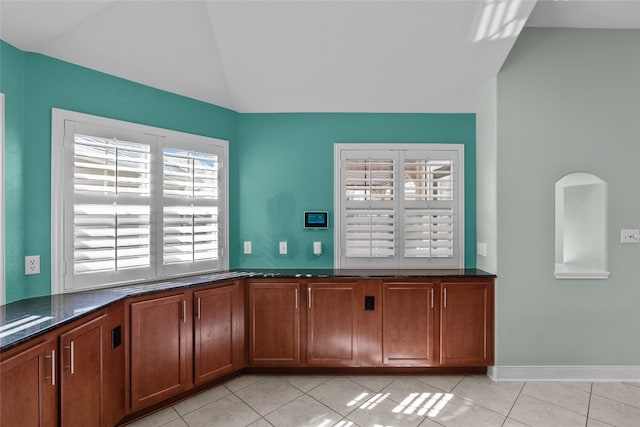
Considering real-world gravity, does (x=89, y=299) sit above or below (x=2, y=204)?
below

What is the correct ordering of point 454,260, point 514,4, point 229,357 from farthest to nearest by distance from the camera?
point 454,260 < point 229,357 < point 514,4

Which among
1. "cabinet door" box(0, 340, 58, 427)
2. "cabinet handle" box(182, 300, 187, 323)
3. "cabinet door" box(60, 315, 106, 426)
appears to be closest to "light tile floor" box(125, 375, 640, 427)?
"cabinet door" box(60, 315, 106, 426)

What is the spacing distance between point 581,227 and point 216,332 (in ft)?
11.9

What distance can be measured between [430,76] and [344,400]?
287 cm

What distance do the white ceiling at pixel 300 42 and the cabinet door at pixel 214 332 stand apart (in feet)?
6.04

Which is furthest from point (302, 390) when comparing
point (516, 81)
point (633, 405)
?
point (516, 81)

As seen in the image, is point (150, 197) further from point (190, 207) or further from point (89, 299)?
point (89, 299)

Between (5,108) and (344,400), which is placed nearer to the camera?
(5,108)

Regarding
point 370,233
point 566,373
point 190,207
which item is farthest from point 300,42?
point 566,373

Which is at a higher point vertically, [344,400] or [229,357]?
[229,357]

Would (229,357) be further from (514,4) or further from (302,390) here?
(514,4)

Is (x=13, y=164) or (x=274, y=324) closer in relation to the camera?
(x=13, y=164)

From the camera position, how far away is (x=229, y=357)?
8.52ft

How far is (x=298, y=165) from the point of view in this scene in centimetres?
307
